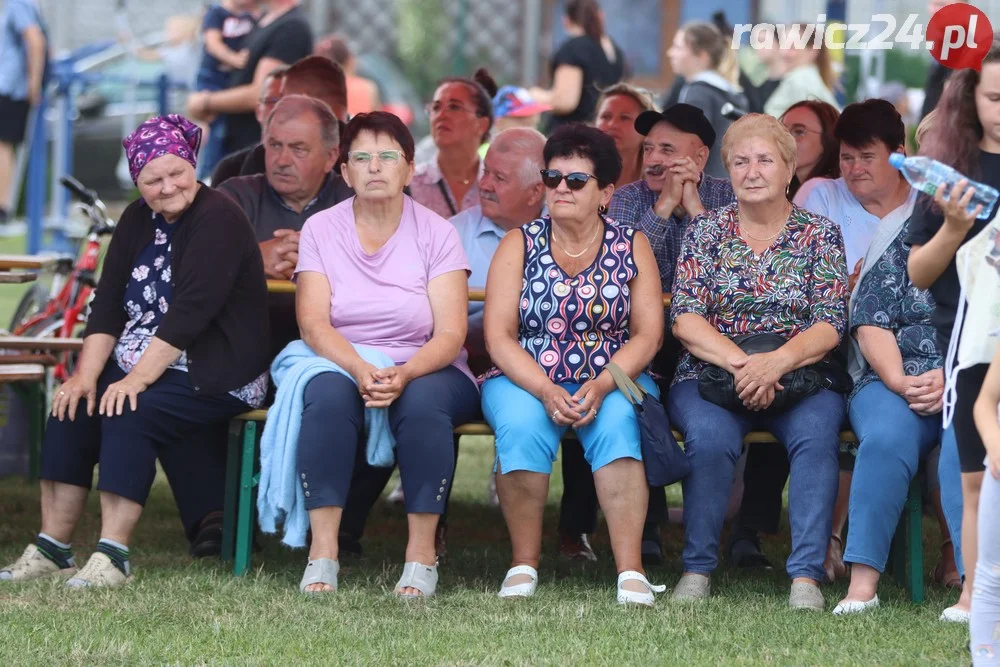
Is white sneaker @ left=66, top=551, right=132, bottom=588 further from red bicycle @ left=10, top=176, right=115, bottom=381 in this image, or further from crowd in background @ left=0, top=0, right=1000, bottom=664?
red bicycle @ left=10, top=176, right=115, bottom=381

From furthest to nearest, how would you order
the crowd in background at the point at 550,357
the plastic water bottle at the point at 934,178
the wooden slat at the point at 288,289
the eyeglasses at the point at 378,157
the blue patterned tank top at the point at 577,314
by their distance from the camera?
the wooden slat at the point at 288,289
the eyeglasses at the point at 378,157
the blue patterned tank top at the point at 577,314
the crowd in background at the point at 550,357
the plastic water bottle at the point at 934,178

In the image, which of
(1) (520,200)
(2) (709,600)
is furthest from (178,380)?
(2) (709,600)

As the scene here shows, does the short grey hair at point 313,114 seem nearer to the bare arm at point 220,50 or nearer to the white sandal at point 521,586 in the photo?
the white sandal at point 521,586

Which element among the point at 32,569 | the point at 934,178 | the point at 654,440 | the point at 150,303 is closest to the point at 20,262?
the point at 150,303

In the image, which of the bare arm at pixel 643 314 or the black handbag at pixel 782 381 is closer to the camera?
the black handbag at pixel 782 381

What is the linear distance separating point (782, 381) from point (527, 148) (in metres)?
1.36

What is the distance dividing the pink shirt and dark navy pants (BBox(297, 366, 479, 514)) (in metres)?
0.25

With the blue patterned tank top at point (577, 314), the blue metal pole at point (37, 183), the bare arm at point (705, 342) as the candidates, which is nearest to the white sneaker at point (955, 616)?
the bare arm at point (705, 342)

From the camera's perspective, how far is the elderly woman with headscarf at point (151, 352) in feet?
14.3

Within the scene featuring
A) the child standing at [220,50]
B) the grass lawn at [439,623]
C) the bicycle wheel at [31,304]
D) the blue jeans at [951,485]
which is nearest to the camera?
the grass lawn at [439,623]

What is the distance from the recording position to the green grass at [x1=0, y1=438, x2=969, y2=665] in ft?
11.7

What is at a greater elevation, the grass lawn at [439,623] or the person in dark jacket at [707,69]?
the person in dark jacket at [707,69]

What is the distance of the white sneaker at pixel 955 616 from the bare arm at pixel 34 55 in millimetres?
7930

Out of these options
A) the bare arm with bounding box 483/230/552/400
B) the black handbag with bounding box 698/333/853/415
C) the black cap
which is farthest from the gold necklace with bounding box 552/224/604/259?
the black cap
